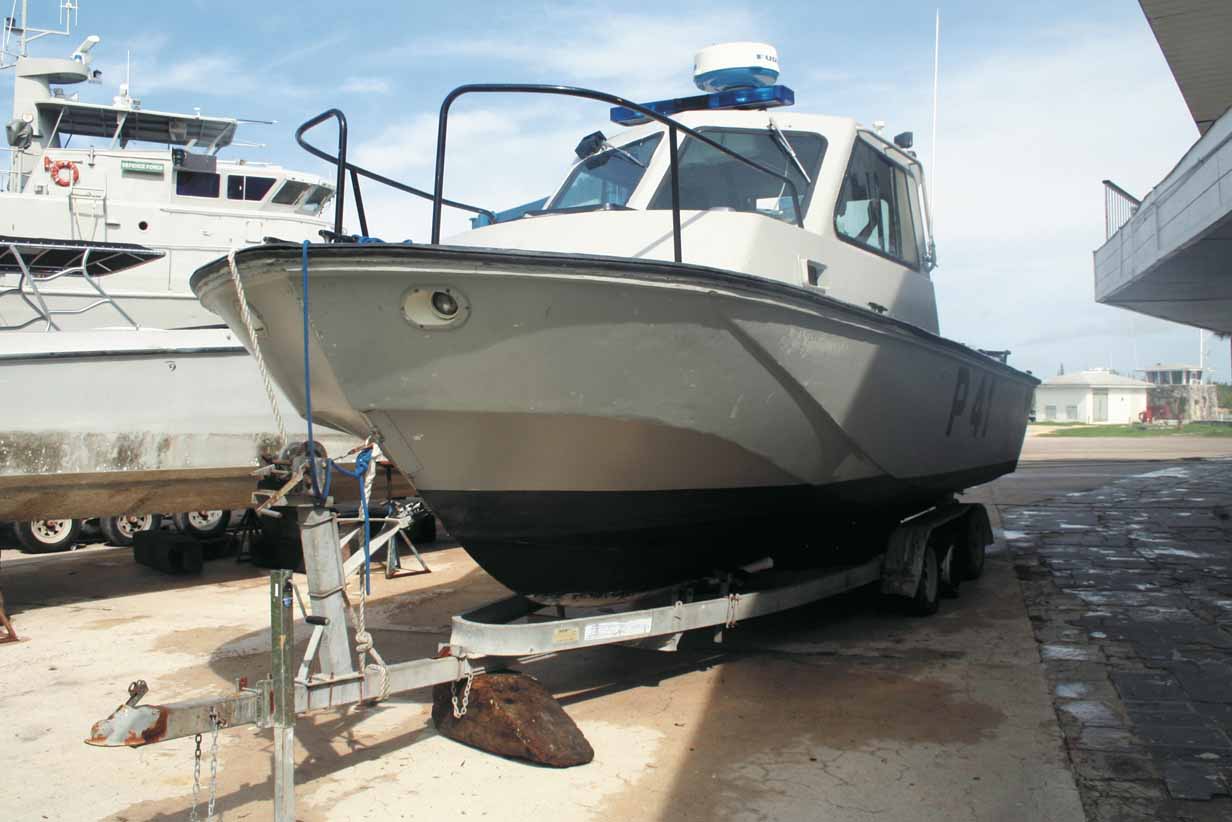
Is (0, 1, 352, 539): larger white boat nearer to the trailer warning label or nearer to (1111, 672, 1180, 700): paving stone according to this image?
the trailer warning label

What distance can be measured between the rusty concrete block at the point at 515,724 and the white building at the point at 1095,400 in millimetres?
64310

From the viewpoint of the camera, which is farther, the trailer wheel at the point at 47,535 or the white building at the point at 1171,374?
the white building at the point at 1171,374

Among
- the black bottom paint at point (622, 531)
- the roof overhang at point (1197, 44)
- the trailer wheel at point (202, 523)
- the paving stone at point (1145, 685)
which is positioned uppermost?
the roof overhang at point (1197, 44)

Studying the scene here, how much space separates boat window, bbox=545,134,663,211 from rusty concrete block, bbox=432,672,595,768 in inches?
96.1

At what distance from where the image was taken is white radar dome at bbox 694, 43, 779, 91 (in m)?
6.19

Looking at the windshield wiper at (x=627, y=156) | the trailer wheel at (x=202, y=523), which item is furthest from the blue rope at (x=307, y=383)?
the trailer wheel at (x=202, y=523)

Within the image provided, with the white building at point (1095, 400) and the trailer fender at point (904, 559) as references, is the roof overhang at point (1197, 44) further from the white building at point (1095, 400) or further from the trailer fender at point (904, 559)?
the white building at point (1095, 400)

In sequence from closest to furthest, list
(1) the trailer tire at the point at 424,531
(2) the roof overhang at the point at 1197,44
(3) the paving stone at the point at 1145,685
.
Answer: (3) the paving stone at the point at 1145,685
(2) the roof overhang at the point at 1197,44
(1) the trailer tire at the point at 424,531

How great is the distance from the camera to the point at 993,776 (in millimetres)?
3494

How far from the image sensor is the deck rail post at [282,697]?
307 centimetres

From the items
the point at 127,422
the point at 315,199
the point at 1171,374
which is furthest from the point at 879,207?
the point at 1171,374

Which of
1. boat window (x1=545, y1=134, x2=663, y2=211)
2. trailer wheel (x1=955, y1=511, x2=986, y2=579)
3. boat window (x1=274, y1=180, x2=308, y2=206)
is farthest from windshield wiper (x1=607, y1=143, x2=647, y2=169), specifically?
boat window (x1=274, y1=180, x2=308, y2=206)

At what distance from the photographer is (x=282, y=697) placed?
3.14 meters

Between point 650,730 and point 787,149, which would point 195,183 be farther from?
point 650,730
